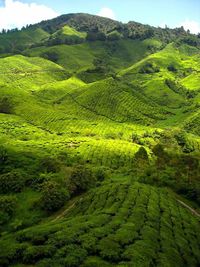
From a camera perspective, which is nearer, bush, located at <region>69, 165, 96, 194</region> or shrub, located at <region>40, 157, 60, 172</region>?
bush, located at <region>69, 165, 96, 194</region>

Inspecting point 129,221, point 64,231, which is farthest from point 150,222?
point 64,231

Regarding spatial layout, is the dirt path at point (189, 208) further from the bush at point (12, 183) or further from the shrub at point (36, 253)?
the shrub at point (36, 253)

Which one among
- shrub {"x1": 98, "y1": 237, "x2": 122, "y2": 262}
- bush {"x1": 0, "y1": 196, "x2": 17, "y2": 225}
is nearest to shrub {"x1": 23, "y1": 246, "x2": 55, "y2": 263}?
shrub {"x1": 98, "y1": 237, "x2": 122, "y2": 262}

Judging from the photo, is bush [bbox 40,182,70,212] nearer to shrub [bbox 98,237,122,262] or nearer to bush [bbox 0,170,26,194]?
bush [bbox 0,170,26,194]

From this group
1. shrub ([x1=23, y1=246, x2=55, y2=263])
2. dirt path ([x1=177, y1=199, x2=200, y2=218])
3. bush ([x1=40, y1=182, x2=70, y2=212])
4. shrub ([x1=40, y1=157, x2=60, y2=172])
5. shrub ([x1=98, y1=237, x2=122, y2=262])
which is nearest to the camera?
shrub ([x1=23, y1=246, x2=55, y2=263])

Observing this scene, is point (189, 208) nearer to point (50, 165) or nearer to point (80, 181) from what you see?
point (80, 181)
